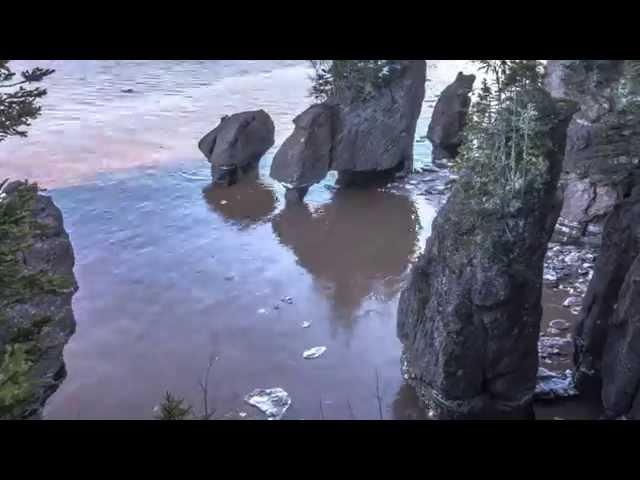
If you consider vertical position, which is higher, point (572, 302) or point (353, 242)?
point (572, 302)

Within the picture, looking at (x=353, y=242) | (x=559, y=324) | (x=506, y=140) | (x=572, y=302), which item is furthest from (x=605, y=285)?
(x=353, y=242)

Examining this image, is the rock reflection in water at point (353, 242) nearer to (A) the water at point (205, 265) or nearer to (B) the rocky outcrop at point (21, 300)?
(A) the water at point (205, 265)

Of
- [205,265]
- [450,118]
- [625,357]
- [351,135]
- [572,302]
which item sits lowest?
[205,265]

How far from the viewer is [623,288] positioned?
1248cm

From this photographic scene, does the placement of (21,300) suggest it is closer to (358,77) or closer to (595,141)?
(595,141)

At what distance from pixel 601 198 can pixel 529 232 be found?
10.1m

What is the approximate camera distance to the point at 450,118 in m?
29.3

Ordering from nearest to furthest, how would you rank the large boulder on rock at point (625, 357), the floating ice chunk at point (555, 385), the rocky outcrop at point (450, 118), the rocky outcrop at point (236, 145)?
the large boulder on rock at point (625, 357) → the floating ice chunk at point (555, 385) → the rocky outcrop at point (236, 145) → the rocky outcrop at point (450, 118)

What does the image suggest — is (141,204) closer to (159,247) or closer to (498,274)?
(159,247)

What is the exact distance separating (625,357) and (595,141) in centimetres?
714

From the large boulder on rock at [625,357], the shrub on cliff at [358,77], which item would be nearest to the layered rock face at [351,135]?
the shrub on cliff at [358,77]

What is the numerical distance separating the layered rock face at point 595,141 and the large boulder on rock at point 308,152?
8.43 m

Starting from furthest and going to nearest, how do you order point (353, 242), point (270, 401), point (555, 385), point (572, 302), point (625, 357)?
point (353, 242)
point (572, 302)
point (270, 401)
point (555, 385)
point (625, 357)

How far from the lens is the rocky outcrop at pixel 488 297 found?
40.9 ft
